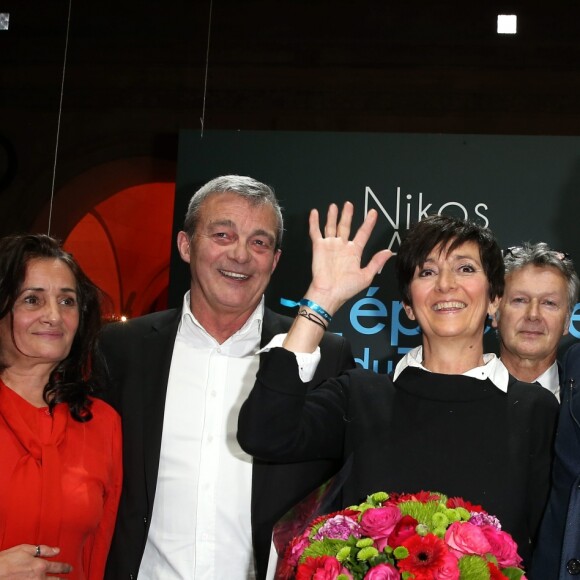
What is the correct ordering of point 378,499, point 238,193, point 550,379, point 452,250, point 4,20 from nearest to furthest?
point 378,499, point 452,250, point 238,193, point 550,379, point 4,20

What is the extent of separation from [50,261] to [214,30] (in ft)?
13.5

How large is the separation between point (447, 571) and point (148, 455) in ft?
4.40

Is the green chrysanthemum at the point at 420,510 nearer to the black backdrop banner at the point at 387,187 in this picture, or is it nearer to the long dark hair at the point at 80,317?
the long dark hair at the point at 80,317

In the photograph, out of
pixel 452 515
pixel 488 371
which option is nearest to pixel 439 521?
pixel 452 515

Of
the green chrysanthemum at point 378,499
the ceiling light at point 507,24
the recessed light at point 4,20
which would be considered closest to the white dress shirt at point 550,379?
the green chrysanthemum at point 378,499

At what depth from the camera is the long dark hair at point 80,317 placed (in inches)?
105

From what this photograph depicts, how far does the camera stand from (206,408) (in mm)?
2787

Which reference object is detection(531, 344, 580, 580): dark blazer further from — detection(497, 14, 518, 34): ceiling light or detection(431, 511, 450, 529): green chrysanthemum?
detection(497, 14, 518, 34): ceiling light

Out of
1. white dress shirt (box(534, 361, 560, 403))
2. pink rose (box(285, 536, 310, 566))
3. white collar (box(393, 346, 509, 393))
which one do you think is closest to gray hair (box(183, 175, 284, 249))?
white collar (box(393, 346, 509, 393))

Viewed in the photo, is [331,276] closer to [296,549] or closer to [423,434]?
[423,434]

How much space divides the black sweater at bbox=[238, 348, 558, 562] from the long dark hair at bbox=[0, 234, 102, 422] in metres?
0.77

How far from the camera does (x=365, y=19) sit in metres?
6.34

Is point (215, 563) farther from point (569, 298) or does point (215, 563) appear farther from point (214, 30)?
point (214, 30)

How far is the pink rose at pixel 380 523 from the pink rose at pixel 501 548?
6.4 inches
